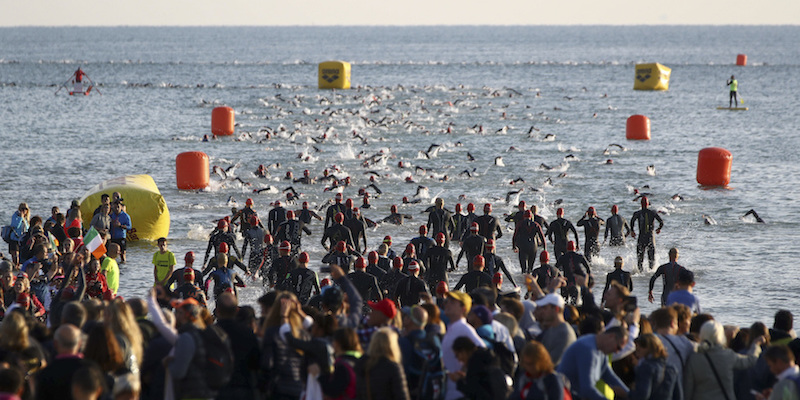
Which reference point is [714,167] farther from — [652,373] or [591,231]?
[652,373]

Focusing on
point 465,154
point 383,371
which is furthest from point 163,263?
point 465,154

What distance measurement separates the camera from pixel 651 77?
83312mm

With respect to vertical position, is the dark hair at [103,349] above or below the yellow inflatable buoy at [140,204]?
above

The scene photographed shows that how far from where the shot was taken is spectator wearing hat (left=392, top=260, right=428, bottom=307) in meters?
12.1

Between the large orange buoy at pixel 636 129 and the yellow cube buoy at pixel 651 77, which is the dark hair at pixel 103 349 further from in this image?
the yellow cube buoy at pixel 651 77

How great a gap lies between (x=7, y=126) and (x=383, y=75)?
62803mm

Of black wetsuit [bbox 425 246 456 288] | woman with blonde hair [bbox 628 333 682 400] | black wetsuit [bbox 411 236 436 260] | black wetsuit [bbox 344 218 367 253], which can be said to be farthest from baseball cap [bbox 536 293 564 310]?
black wetsuit [bbox 344 218 367 253]

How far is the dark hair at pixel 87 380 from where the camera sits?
571 centimetres

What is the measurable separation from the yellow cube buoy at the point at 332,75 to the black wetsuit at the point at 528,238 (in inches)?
2487

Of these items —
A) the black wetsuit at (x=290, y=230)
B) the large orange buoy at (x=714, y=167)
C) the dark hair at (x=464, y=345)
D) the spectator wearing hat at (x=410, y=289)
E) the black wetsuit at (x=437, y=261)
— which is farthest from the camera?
the large orange buoy at (x=714, y=167)

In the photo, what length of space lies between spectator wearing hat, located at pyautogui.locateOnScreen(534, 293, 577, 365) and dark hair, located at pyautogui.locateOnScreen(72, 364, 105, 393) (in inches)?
137

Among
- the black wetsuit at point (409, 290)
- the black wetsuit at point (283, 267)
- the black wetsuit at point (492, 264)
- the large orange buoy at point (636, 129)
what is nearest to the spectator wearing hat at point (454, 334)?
the black wetsuit at point (409, 290)

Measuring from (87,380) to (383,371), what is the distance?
1.87 metres

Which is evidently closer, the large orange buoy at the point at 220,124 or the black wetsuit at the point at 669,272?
the black wetsuit at the point at 669,272
